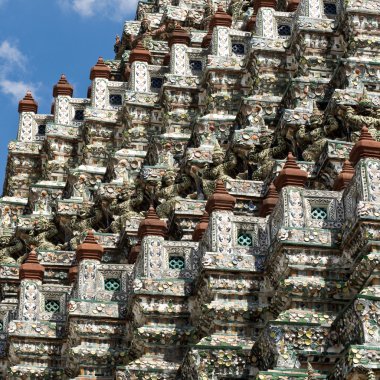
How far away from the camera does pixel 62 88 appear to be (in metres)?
67.1

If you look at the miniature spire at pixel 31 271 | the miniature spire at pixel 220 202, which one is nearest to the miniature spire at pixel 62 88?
the miniature spire at pixel 31 271

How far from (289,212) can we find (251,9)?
2819 centimetres

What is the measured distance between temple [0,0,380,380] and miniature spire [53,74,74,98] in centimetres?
10

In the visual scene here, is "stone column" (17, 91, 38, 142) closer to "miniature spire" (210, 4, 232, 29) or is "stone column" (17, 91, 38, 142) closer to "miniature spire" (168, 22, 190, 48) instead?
"miniature spire" (168, 22, 190, 48)

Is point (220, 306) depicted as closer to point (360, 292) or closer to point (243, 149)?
point (360, 292)

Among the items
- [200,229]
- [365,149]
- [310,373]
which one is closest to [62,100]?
[200,229]

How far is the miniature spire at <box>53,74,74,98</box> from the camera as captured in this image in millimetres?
66938

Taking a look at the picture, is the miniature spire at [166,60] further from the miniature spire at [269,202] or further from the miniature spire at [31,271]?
the miniature spire at [269,202]

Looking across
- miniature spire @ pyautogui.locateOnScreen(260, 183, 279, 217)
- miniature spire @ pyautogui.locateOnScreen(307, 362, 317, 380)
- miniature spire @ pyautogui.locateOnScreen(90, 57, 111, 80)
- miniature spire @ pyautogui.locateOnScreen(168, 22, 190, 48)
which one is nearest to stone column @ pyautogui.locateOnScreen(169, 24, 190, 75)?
miniature spire @ pyautogui.locateOnScreen(168, 22, 190, 48)

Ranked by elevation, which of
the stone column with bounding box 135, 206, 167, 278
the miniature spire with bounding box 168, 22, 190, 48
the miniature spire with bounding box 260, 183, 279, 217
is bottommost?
the stone column with bounding box 135, 206, 167, 278

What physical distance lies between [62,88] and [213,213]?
2939 centimetres

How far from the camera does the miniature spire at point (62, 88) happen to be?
6694 centimetres

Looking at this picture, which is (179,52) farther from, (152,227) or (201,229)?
(152,227)

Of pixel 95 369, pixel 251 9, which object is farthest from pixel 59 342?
pixel 251 9
